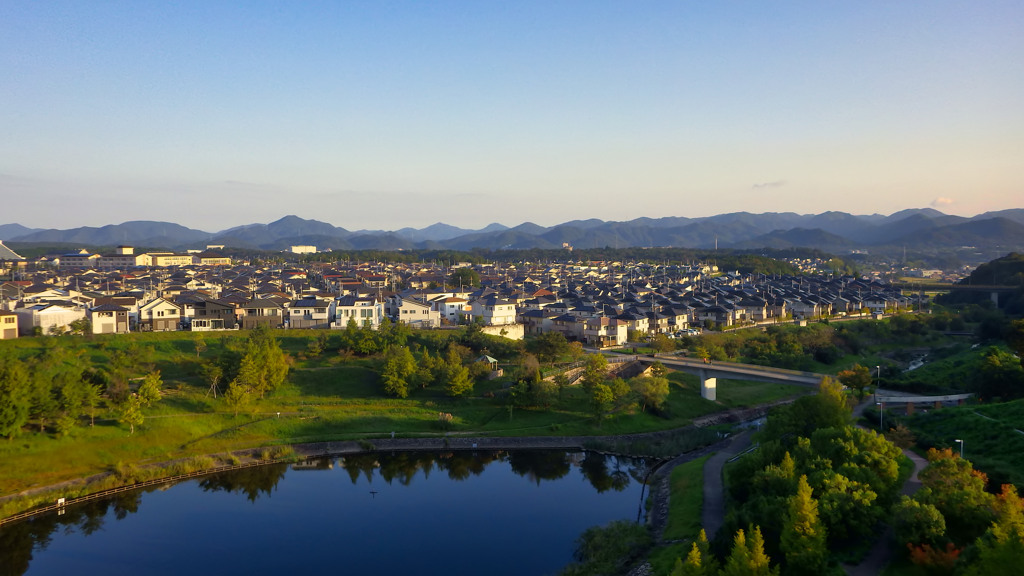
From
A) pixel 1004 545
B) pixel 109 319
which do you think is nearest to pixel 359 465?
pixel 1004 545

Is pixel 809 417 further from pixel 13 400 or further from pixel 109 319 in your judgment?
pixel 109 319

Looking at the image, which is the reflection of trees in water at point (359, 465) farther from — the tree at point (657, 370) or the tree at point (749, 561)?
the tree at point (657, 370)

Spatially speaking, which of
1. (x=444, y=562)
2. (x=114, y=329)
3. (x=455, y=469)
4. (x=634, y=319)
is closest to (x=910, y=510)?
(x=444, y=562)

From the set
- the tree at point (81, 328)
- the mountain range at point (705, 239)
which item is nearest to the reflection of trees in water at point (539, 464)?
the tree at point (81, 328)

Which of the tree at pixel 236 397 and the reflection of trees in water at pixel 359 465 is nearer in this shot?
the reflection of trees in water at pixel 359 465

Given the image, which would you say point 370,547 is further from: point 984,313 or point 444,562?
point 984,313
